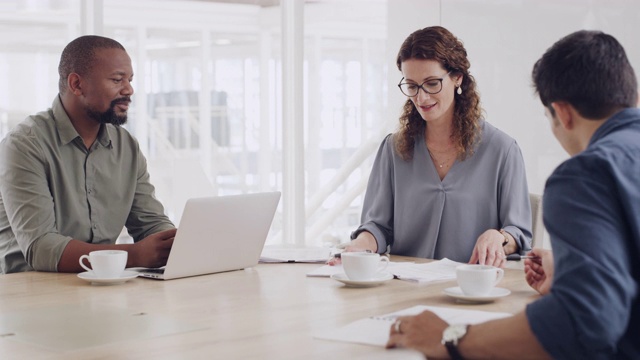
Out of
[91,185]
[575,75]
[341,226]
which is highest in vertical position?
[575,75]

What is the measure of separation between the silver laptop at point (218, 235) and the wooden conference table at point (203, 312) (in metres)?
0.04

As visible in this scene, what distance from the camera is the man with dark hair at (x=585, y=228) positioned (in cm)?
142

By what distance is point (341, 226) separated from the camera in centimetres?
630

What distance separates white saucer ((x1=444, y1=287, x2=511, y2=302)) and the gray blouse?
34.8 inches

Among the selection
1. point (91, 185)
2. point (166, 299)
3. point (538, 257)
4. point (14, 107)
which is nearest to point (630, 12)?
point (538, 257)

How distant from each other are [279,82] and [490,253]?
11.8ft

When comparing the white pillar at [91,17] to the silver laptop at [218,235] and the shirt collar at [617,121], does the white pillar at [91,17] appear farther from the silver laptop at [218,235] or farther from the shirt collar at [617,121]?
the shirt collar at [617,121]

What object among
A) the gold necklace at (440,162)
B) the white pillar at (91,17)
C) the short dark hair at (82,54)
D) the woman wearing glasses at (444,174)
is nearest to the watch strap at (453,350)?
the woman wearing glasses at (444,174)

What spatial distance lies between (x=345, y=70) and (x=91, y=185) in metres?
3.38

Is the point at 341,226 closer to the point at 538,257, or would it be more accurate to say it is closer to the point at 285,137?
the point at 285,137

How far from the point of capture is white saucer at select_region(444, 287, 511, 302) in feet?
6.74

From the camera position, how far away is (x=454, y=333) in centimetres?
160

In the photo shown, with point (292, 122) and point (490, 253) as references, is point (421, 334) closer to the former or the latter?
point (490, 253)

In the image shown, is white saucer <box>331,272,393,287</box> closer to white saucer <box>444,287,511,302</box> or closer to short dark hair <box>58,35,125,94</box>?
white saucer <box>444,287,511,302</box>
